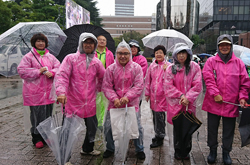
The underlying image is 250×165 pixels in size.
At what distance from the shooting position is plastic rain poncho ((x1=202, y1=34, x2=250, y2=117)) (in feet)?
9.98

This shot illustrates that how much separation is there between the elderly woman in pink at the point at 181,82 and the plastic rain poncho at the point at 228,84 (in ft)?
0.61

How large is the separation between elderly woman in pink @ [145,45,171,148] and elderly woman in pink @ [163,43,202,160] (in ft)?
→ 1.42

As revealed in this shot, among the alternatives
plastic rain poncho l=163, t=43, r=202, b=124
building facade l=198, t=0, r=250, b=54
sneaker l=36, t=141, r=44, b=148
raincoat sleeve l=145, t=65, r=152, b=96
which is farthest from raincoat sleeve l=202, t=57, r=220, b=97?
building facade l=198, t=0, r=250, b=54

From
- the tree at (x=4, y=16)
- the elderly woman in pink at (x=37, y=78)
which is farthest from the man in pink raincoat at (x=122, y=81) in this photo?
the tree at (x=4, y=16)

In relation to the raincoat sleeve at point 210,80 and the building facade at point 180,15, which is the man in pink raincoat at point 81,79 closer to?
the raincoat sleeve at point 210,80

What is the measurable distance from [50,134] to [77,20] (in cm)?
1817

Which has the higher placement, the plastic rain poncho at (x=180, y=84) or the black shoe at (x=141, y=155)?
the plastic rain poncho at (x=180, y=84)

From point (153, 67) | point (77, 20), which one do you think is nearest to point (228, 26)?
point (77, 20)

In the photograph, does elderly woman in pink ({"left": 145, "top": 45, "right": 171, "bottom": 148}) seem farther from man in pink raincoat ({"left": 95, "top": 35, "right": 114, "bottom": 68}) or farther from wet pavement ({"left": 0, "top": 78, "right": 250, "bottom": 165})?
man in pink raincoat ({"left": 95, "top": 35, "right": 114, "bottom": 68})

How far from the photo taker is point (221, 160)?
3281 mm

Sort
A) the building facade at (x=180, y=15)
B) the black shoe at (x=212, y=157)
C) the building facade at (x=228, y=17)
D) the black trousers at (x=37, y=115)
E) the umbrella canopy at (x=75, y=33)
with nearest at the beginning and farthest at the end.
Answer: the black shoe at (x=212, y=157) < the black trousers at (x=37, y=115) < the umbrella canopy at (x=75, y=33) < the building facade at (x=180, y=15) < the building facade at (x=228, y=17)

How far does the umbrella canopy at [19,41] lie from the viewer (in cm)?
367

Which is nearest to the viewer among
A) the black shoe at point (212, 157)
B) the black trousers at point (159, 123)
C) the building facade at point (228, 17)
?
the black shoe at point (212, 157)

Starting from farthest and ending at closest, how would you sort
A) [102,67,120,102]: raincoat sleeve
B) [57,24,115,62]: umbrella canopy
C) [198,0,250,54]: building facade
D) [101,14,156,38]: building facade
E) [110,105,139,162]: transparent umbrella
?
1. [101,14,156,38]: building facade
2. [198,0,250,54]: building facade
3. [57,24,115,62]: umbrella canopy
4. [102,67,120,102]: raincoat sleeve
5. [110,105,139,162]: transparent umbrella
